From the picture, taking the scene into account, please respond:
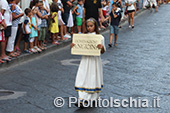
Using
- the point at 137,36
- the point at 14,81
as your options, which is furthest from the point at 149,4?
the point at 14,81

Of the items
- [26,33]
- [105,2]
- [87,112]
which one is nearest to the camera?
[87,112]

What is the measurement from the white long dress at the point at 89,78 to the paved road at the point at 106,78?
31 cm

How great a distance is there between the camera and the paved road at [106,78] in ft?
22.8

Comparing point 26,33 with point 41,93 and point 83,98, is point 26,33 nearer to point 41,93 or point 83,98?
point 41,93

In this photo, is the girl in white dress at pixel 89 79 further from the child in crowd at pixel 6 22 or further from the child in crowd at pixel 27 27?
the child in crowd at pixel 27 27

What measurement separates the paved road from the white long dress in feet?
1.02

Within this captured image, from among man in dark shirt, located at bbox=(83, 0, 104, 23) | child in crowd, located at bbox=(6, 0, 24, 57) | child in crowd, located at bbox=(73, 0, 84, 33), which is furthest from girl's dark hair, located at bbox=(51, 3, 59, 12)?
child in crowd, located at bbox=(6, 0, 24, 57)

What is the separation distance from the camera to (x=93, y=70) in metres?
6.94

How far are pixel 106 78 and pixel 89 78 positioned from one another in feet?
6.87

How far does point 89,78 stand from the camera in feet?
22.7

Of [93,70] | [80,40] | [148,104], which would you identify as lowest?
[148,104]

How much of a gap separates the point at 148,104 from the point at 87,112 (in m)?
1.13

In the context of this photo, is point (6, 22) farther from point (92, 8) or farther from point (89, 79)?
point (89, 79)

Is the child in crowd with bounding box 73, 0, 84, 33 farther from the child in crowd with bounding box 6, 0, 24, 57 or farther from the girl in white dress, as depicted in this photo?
the girl in white dress
